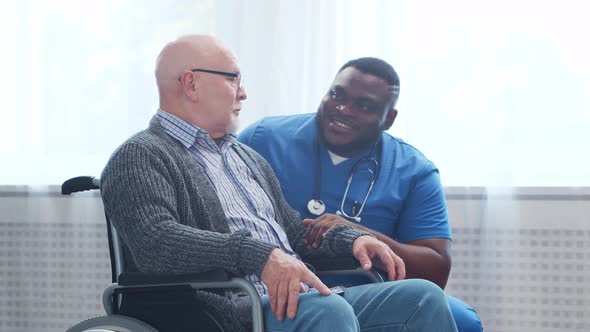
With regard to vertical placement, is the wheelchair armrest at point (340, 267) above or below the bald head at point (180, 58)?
below

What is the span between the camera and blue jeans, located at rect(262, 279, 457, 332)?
4.71 ft

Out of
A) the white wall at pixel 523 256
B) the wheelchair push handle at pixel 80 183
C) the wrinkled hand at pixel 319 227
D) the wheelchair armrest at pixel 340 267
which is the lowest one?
the white wall at pixel 523 256

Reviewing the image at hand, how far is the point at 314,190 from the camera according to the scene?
2127 millimetres

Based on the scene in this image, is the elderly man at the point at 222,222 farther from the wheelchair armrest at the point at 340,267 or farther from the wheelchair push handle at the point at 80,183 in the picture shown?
the wheelchair push handle at the point at 80,183

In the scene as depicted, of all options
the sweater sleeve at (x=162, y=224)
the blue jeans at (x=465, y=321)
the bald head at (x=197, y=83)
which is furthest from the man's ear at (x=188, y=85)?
the blue jeans at (x=465, y=321)

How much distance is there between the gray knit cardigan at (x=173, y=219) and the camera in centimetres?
145

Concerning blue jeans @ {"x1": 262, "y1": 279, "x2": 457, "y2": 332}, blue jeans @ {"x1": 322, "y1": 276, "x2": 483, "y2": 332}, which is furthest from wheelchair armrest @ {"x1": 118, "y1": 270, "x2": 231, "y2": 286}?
blue jeans @ {"x1": 322, "y1": 276, "x2": 483, "y2": 332}

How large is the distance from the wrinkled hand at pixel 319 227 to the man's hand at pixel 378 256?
0.14 meters

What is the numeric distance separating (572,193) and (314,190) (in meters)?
0.91

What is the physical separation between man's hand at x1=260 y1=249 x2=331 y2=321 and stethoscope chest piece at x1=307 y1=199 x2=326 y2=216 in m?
0.65

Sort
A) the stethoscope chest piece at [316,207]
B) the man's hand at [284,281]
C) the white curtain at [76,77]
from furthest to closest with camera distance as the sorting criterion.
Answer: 1. the white curtain at [76,77]
2. the stethoscope chest piece at [316,207]
3. the man's hand at [284,281]

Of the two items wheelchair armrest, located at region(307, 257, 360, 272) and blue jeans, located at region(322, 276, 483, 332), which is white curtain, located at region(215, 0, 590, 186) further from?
wheelchair armrest, located at region(307, 257, 360, 272)

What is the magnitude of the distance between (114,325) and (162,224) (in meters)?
0.20

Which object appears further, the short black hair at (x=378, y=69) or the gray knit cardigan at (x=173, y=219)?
the short black hair at (x=378, y=69)
